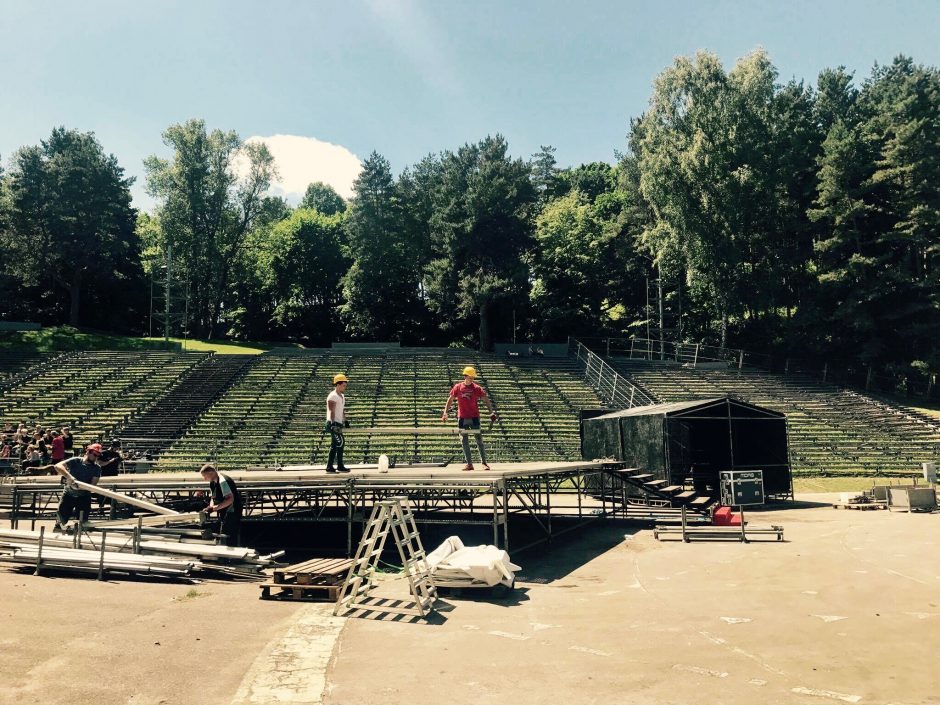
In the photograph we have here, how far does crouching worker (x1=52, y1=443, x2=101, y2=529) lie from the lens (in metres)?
12.5

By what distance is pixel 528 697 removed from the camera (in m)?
6.12

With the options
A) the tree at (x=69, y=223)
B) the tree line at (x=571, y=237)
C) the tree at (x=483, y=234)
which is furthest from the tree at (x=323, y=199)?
the tree at (x=483, y=234)

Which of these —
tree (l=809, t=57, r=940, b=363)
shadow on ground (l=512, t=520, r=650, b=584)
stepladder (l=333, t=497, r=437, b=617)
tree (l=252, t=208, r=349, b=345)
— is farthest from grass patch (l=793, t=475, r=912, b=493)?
tree (l=252, t=208, r=349, b=345)

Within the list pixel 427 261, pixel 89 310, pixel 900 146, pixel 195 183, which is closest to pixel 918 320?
pixel 900 146

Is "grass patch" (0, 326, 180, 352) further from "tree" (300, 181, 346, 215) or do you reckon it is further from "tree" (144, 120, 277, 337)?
"tree" (300, 181, 346, 215)

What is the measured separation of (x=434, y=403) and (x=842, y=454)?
18.4 m

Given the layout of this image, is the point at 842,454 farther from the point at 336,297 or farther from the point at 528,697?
the point at 336,297

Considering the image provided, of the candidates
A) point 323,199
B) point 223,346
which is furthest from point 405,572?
point 323,199

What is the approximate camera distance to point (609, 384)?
1468 inches

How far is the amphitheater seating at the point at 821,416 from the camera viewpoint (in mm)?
27953

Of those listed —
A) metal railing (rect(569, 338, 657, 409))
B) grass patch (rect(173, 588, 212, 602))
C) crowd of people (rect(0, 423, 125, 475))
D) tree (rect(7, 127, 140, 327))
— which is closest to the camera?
grass patch (rect(173, 588, 212, 602))

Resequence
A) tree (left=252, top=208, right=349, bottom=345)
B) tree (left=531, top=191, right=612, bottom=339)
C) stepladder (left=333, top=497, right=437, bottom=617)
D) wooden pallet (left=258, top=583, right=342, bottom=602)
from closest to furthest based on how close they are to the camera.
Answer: stepladder (left=333, top=497, right=437, bottom=617) < wooden pallet (left=258, top=583, right=342, bottom=602) < tree (left=531, top=191, right=612, bottom=339) < tree (left=252, top=208, right=349, bottom=345)

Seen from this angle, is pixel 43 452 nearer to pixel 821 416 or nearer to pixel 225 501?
pixel 225 501

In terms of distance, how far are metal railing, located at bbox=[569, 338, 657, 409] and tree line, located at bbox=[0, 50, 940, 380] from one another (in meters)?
10.0
